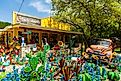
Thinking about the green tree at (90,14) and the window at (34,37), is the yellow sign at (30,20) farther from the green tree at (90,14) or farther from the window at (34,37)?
the green tree at (90,14)

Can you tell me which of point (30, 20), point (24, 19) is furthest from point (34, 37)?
point (24, 19)

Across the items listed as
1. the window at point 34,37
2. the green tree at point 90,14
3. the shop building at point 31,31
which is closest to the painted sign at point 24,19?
the shop building at point 31,31

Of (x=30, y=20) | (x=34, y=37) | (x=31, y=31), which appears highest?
(x=30, y=20)

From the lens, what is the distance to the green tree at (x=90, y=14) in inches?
1092

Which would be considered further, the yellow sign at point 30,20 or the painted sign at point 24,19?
the yellow sign at point 30,20

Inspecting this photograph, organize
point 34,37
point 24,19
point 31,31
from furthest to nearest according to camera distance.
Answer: point 34,37 < point 24,19 < point 31,31

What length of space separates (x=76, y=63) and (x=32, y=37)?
20.0 m

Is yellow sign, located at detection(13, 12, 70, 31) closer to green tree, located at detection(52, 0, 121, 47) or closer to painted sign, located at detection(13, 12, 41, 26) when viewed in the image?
painted sign, located at detection(13, 12, 41, 26)

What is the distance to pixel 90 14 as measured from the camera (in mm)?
28266

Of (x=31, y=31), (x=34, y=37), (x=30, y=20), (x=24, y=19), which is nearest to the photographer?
(x=31, y=31)

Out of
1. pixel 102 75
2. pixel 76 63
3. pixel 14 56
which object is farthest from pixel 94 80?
pixel 14 56

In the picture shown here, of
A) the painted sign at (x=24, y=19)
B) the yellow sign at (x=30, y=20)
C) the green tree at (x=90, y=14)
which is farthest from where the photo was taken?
the green tree at (x=90, y=14)

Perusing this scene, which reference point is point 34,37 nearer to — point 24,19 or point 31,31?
point 31,31

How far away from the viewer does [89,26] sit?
2967 centimetres
